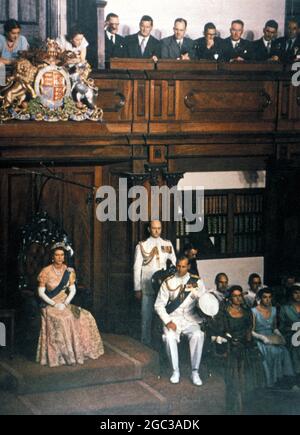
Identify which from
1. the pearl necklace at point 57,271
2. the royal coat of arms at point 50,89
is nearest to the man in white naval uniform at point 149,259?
the pearl necklace at point 57,271

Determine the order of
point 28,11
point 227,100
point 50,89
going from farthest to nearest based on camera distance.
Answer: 1. point 227,100
2. point 28,11
3. point 50,89

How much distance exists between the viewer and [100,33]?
14.2m

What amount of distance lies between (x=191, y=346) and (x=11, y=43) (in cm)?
515

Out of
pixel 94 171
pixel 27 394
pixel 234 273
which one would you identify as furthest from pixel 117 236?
pixel 27 394

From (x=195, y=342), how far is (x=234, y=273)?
2.73 metres

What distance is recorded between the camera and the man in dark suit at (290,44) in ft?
50.8

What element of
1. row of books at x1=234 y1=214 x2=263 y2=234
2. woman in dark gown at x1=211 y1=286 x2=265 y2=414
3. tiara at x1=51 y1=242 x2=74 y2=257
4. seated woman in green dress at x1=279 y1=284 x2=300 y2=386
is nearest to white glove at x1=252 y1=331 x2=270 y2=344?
woman in dark gown at x1=211 y1=286 x2=265 y2=414

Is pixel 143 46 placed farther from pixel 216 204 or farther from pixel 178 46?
pixel 216 204

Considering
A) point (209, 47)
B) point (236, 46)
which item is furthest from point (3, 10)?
point (236, 46)

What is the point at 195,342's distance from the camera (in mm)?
13500

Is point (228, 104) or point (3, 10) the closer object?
point (3, 10)
